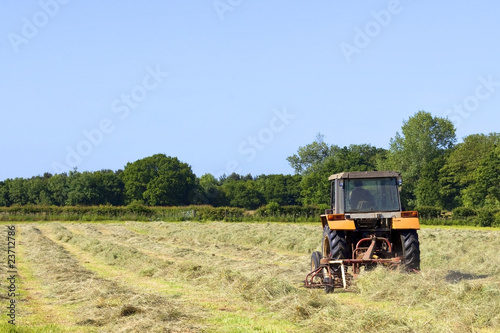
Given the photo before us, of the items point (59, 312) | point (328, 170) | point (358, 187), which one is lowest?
point (59, 312)

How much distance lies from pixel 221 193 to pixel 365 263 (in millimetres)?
83702

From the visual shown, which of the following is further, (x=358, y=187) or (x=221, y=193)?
(x=221, y=193)

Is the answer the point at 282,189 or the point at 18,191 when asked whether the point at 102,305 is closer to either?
the point at 18,191

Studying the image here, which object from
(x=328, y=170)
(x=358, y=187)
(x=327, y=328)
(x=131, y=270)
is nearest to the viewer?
(x=327, y=328)

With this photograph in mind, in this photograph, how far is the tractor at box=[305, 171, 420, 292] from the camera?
1059 centimetres

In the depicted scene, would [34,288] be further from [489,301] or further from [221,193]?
[221,193]

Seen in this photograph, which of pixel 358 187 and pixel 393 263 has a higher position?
pixel 358 187

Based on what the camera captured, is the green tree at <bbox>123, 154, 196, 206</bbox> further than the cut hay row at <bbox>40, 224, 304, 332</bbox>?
Yes

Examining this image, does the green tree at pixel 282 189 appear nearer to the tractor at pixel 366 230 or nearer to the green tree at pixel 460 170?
the green tree at pixel 460 170

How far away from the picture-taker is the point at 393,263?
10680mm

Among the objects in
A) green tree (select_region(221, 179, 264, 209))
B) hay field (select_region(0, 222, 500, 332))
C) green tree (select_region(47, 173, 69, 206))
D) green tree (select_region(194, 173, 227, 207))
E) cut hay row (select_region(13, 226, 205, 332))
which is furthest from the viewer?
green tree (select_region(221, 179, 264, 209))

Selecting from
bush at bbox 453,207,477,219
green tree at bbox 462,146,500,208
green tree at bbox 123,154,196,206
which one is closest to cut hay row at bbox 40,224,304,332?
bush at bbox 453,207,477,219

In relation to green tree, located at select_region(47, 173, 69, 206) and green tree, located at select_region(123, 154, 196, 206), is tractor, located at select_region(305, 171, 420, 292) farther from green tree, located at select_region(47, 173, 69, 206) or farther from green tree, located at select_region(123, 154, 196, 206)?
green tree, located at select_region(47, 173, 69, 206)

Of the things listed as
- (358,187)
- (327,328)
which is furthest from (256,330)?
(358,187)
